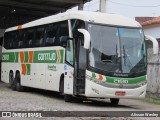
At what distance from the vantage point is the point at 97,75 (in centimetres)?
1639

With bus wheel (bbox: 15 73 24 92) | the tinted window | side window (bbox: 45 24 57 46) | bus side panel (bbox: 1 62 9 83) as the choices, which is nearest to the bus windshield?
side window (bbox: 45 24 57 46)

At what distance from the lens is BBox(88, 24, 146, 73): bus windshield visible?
16.6 m

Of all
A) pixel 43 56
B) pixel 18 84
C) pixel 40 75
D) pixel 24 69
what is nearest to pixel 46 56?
pixel 43 56

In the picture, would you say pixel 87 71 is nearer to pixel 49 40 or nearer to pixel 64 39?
pixel 64 39

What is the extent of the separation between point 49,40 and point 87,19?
3662 mm

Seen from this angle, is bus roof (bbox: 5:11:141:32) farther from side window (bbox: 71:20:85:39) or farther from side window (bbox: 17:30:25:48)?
side window (bbox: 17:30:25:48)

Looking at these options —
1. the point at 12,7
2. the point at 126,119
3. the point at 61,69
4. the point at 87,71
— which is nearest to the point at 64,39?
the point at 61,69

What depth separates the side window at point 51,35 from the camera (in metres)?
19.6

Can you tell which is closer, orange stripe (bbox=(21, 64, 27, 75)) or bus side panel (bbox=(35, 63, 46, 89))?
bus side panel (bbox=(35, 63, 46, 89))

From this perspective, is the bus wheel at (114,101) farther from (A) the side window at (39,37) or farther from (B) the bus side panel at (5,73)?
(B) the bus side panel at (5,73)

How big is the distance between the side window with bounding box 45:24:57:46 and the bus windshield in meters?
3.21

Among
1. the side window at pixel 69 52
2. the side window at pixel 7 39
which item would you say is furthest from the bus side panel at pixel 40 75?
the side window at pixel 7 39

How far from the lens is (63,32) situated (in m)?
18.5

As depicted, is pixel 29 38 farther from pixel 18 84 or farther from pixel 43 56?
pixel 18 84
